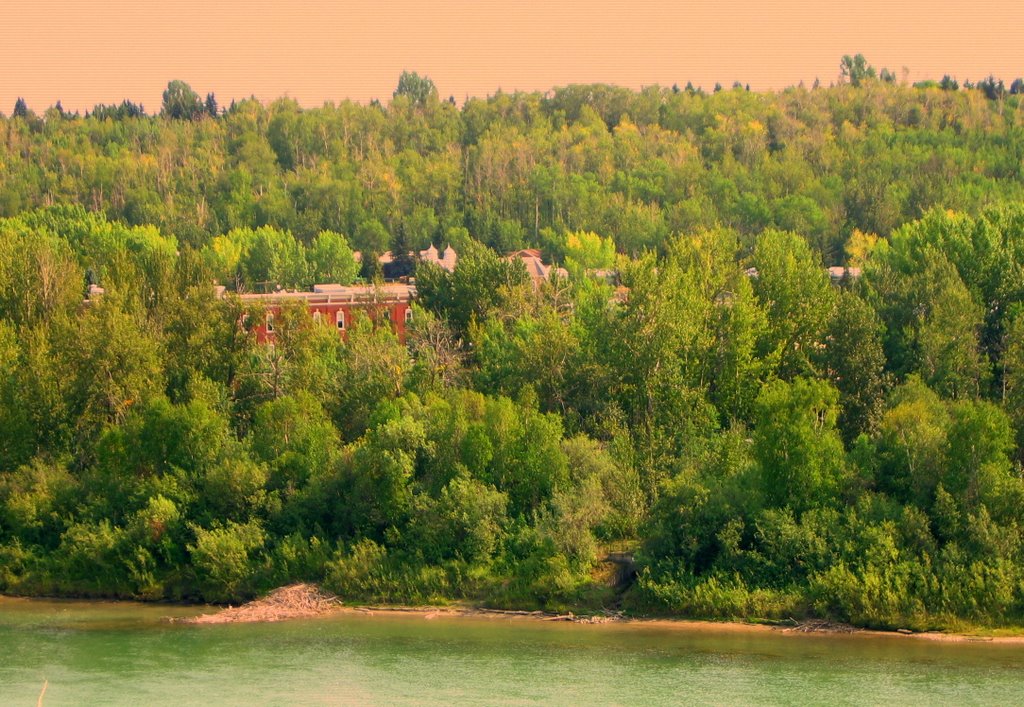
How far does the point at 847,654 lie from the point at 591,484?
28.0ft

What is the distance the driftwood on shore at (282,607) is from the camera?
4162cm

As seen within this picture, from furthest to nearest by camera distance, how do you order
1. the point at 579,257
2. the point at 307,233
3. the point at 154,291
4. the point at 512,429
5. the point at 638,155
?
the point at 638,155, the point at 307,233, the point at 579,257, the point at 154,291, the point at 512,429

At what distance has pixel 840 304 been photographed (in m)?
49.1

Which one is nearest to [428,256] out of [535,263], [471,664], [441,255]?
[441,255]

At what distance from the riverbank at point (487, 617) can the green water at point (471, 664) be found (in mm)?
342

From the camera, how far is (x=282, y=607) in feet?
139

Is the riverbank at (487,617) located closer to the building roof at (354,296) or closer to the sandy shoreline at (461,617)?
the sandy shoreline at (461,617)

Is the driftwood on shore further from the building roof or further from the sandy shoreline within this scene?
the building roof

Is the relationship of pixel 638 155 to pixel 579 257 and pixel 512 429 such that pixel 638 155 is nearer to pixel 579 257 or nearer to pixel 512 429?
pixel 579 257

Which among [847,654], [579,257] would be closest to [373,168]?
[579,257]

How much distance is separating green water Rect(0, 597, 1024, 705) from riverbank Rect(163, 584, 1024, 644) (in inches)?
13.5

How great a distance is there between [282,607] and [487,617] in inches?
199

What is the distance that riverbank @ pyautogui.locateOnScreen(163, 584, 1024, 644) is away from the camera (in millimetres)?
38656

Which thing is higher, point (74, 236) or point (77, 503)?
point (74, 236)
